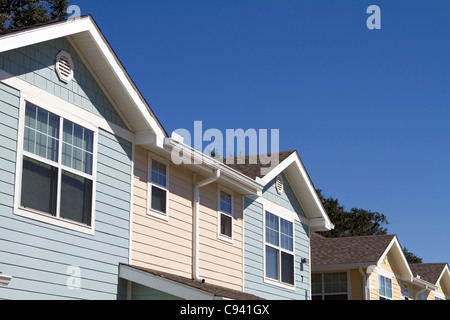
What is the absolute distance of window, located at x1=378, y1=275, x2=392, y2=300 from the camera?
25087mm

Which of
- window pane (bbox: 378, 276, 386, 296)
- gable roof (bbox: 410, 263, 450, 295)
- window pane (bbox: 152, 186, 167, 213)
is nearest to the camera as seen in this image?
window pane (bbox: 152, 186, 167, 213)

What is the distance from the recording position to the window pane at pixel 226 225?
1628cm

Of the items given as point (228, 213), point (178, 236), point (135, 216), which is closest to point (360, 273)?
point (228, 213)

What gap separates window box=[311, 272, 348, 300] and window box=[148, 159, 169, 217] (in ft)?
38.7

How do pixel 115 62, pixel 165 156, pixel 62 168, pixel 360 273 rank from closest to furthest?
pixel 62 168, pixel 115 62, pixel 165 156, pixel 360 273

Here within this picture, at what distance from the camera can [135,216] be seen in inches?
516

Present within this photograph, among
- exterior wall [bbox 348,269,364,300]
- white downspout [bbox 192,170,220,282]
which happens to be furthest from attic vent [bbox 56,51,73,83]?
exterior wall [bbox 348,269,364,300]

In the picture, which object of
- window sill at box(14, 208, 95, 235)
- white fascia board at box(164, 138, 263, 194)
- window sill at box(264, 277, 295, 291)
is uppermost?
white fascia board at box(164, 138, 263, 194)

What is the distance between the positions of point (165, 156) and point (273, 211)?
536cm

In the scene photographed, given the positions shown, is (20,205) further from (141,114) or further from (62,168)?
(141,114)

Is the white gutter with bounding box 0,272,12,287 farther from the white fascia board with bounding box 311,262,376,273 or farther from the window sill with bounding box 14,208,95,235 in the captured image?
the white fascia board with bounding box 311,262,376,273

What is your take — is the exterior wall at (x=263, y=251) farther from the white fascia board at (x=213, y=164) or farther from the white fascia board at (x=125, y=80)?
the white fascia board at (x=125, y=80)

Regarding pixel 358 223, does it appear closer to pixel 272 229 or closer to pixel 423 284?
pixel 423 284

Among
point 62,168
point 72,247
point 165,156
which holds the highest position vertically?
point 165,156
